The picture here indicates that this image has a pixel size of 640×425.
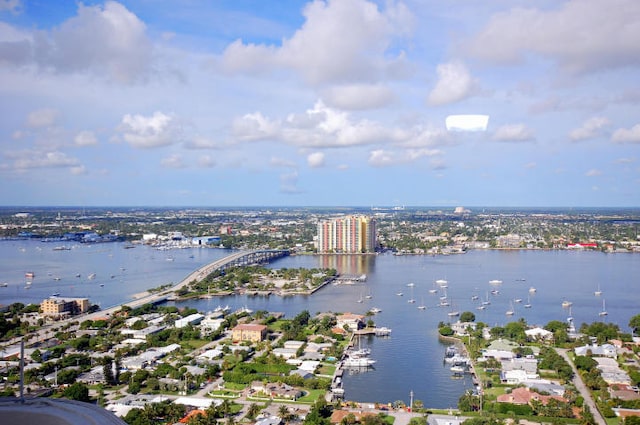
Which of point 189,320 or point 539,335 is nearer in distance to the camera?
point 539,335

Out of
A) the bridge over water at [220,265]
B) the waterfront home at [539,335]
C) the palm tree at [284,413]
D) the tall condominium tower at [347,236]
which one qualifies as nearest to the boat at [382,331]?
the waterfront home at [539,335]

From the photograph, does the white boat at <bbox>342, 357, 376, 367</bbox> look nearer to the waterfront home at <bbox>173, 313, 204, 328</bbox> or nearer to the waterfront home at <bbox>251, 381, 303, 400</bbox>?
the waterfront home at <bbox>251, 381, 303, 400</bbox>

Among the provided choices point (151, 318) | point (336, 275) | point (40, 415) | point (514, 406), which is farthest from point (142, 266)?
point (40, 415)

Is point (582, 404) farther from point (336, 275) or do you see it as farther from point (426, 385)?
point (336, 275)

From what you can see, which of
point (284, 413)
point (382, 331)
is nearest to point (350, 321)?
point (382, 331)

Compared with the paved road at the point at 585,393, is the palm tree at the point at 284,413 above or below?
above

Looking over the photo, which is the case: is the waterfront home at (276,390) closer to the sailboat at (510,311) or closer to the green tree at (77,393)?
the green tree at (77,393)

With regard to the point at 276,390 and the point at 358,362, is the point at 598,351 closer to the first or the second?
the point at 358,362
